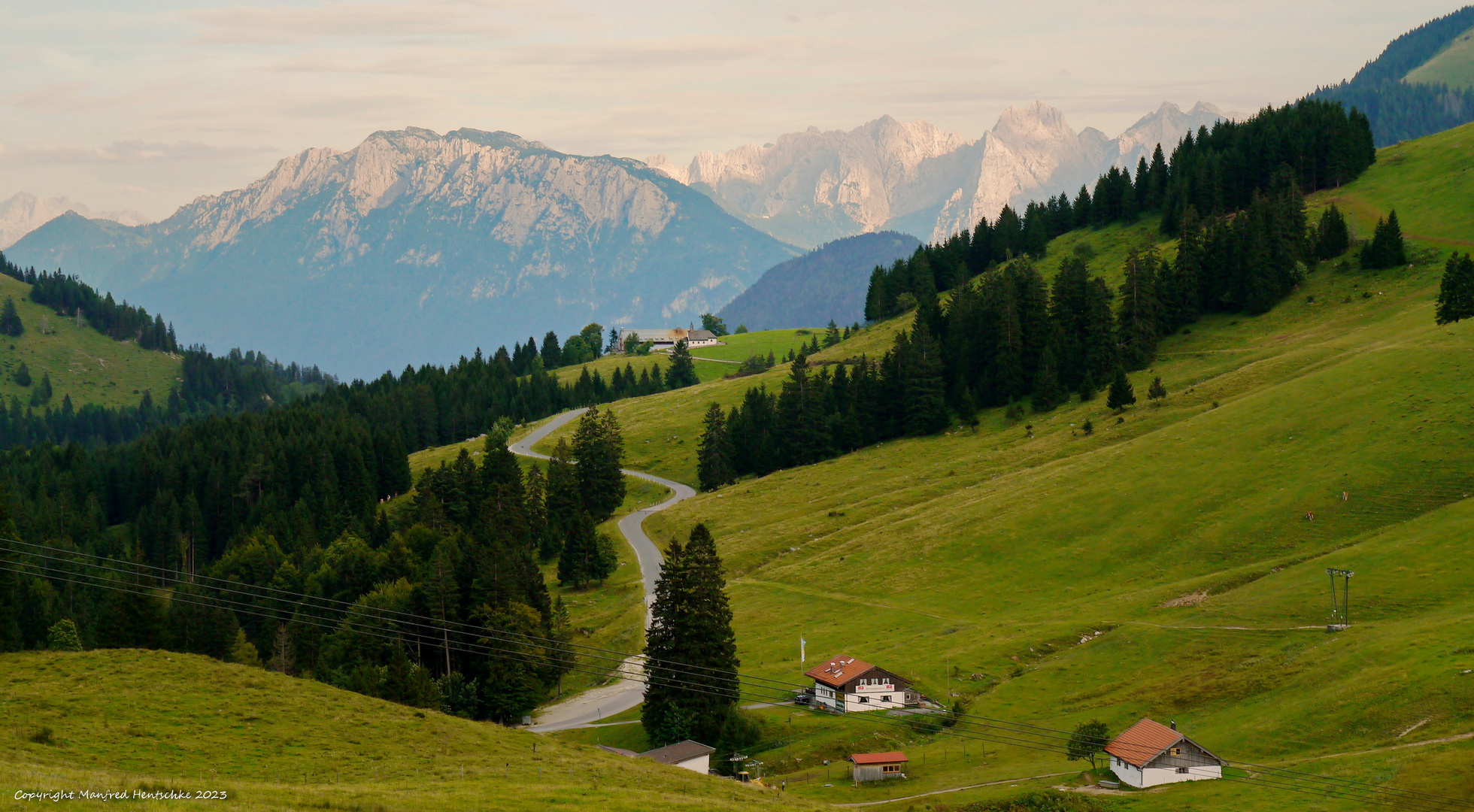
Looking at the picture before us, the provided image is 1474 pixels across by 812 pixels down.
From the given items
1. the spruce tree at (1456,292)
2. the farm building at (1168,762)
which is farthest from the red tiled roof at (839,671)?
the spruce tree at (1456,292)

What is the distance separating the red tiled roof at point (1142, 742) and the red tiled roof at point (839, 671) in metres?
20.0

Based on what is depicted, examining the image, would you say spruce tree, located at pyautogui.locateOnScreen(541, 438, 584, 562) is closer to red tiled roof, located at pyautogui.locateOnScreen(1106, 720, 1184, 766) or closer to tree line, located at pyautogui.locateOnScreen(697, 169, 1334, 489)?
tree line, located at pyautogui.locateOnScreen(697, 169, 1334, 489)

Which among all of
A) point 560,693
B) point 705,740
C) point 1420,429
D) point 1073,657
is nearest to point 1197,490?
point 1420,429

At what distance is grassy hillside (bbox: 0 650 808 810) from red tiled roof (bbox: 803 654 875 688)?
1925cm

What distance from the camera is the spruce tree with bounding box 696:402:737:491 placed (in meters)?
159

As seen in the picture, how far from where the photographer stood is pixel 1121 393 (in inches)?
5192

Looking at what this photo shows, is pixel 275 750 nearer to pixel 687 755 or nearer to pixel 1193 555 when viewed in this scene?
pixel 687 755

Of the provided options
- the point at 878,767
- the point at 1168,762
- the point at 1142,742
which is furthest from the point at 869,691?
the point at 1168,762

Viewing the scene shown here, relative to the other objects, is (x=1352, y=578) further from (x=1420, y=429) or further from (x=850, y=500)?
(x=850, y=500)

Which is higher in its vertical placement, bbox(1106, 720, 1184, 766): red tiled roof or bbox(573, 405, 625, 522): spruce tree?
bbox(573, 405, 625, 522): spruce tree

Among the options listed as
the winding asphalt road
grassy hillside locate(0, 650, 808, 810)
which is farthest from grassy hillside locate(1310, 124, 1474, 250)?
grassy hillside locate(0, 650, 808, 810)

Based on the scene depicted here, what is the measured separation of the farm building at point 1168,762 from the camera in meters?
59.8

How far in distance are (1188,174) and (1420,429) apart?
349 ft

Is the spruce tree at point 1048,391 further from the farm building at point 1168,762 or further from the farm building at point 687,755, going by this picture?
the farm building at point 1168,762
